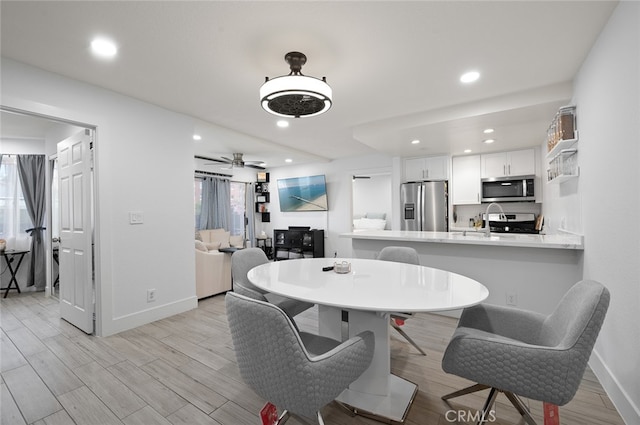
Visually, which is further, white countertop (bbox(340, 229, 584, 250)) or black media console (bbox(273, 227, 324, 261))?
black media console (bbox(273, 227, 324, 261))

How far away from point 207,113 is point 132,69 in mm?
1067

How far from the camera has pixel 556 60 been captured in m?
2.25

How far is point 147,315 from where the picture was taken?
2.99 m

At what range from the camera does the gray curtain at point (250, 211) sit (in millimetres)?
7547

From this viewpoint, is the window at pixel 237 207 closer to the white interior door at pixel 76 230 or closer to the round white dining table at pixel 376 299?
the white interior door at pixel 76 230

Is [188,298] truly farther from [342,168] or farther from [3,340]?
[342,168]

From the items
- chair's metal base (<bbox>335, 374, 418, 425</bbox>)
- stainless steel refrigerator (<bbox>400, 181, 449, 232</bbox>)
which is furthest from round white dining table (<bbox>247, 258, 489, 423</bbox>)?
stainless steel refrigerator (<bbox>400, 181, 449, 232</bbox>)

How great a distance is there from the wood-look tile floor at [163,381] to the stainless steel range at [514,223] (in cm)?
284

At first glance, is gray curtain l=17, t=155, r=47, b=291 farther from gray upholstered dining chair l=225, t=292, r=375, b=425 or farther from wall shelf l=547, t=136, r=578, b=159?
wall shelf l=547, t=136, r=578, b=159

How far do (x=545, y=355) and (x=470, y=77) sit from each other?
2312 mm

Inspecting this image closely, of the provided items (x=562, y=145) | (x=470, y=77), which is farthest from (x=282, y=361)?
(x=562, y=145)

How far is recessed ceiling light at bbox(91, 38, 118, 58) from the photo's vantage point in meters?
1.98

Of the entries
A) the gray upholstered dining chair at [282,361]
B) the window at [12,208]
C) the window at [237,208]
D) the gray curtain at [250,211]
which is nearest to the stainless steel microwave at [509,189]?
the gray upholstered dining chair at [282,361]

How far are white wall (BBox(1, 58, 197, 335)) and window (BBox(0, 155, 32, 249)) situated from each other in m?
3.00
